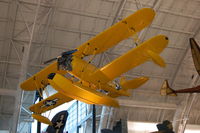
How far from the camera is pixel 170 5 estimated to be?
15.3 m

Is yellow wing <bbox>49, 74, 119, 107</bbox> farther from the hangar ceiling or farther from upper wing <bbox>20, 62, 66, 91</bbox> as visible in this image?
the hangar ceiling

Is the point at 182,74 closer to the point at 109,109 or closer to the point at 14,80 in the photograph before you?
the point at 109,109

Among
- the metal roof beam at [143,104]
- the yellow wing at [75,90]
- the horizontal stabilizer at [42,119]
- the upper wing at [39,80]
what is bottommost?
the horizontal stabilizer at [42,119]

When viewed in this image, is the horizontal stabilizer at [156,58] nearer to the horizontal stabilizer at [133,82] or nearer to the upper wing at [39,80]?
the horizontal stabilizer at [133,82]

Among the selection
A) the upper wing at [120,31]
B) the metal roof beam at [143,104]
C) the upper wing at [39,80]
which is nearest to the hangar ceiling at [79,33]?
the metal roof beam at [143,104]

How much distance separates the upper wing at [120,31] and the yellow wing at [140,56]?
735 mm

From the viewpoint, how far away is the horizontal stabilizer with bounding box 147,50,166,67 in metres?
6.97

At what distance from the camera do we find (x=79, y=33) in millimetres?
15375

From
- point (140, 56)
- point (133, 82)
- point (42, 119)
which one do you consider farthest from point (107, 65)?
point (42, 119)

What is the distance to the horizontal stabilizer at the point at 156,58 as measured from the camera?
22.9ft

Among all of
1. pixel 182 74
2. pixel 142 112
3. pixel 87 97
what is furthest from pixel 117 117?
pixel 87 97

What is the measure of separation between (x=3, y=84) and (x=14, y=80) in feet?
2.42

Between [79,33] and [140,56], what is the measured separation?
8.17 meters

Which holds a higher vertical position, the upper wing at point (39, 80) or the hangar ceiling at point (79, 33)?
the hangar ceiling at point (79, 33)
